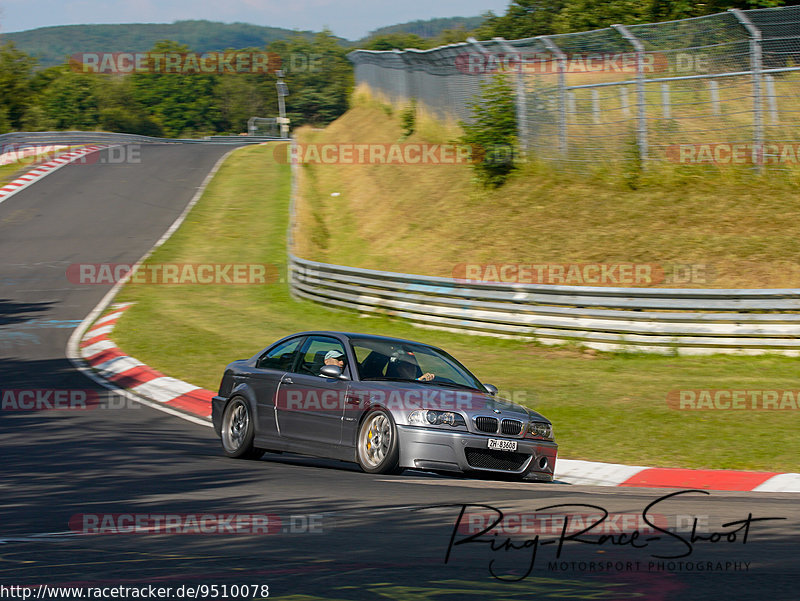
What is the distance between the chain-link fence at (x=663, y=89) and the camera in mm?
18656

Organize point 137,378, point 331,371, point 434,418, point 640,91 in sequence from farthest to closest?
point 640,91 → point 137,378 → point 331,371 → point 434,418

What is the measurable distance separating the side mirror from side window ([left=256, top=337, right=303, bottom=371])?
0.85 m

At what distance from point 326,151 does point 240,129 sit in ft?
386

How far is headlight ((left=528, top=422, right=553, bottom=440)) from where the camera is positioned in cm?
877

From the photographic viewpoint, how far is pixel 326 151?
43562 millimetres

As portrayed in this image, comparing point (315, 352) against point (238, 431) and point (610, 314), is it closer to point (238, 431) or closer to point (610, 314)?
point (238, 431)

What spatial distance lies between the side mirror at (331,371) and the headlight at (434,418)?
3.15ft

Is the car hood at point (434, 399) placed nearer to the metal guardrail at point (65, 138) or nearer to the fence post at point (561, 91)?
the fence post at point (561, 91)

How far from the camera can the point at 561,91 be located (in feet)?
72.4

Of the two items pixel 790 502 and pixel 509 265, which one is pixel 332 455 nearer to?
pixel 790 502

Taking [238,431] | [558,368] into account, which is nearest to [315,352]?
[238,431]

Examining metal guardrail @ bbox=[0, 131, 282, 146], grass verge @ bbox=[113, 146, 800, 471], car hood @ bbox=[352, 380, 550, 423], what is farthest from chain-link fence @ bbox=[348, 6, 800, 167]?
metal guardrail @ bbox=[0, 131, 282, 146]

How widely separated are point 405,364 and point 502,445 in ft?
4.51

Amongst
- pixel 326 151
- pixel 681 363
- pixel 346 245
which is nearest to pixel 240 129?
pixel 326 151
